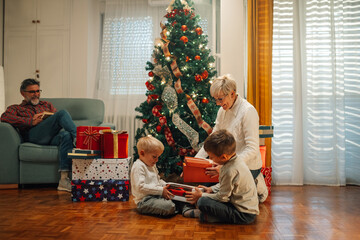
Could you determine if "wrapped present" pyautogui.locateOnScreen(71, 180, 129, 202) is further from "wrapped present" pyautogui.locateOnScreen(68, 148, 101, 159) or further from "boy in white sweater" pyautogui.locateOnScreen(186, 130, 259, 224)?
"boy in white sweater" pyautogui.locateOnScreen(186, 130, 259, 224)

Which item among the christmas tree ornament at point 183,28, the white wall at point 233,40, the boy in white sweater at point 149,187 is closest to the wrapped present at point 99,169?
the boy in white sweater at point 149,187

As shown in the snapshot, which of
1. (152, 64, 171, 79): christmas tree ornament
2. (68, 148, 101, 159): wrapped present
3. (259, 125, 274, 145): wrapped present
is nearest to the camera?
(68, 148, 101, 159): wrapped present

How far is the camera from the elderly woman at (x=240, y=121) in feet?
7.56

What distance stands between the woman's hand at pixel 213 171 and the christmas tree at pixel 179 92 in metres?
1.10

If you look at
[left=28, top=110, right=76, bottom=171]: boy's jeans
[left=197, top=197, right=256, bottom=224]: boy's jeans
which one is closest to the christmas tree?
[left=28, top=110, right=76, bottom=171]: boy's jeans

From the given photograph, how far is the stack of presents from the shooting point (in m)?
2.68

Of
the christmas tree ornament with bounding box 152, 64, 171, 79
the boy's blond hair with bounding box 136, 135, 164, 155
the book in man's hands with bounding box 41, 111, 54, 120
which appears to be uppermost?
the christmas tree ornament with bounding box 152, 64, 171, 79

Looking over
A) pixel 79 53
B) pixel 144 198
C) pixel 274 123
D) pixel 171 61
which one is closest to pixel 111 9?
pixel 79 53

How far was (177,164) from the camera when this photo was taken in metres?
→ 3.44

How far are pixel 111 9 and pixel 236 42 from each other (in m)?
1.94

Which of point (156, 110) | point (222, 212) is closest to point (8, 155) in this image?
point (156, 110)

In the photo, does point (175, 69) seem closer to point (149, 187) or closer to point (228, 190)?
point (149, 187)

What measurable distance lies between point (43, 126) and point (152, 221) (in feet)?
5.85

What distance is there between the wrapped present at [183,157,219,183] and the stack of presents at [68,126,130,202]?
564 mm
